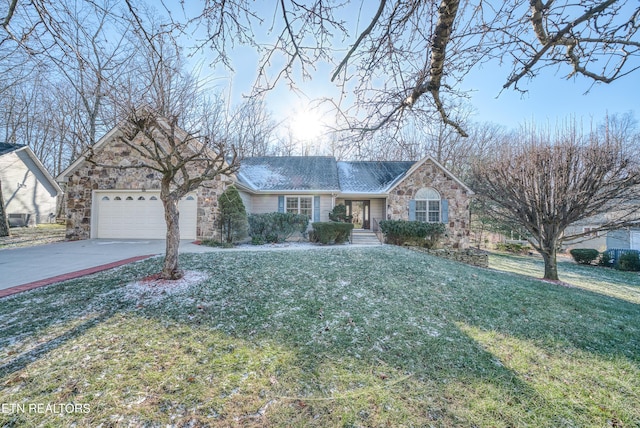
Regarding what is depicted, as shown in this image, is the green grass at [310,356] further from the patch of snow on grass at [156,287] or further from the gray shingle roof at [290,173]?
the gray shingle roof at [290,173]

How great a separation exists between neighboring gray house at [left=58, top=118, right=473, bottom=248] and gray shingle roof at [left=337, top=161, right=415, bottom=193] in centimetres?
6

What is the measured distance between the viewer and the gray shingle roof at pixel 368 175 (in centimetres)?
1508

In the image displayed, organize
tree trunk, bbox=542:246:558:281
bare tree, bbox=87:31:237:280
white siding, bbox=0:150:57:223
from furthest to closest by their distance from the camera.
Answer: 1. white siding, bbox=0:150:57:223
2. tree trunk, bbox=542:246:558:281
3. bare tree, bbox=87:31:237:280

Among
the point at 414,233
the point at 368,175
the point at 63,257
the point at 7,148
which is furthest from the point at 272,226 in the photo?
the point at 7,148

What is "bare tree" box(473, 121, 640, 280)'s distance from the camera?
26.0ft

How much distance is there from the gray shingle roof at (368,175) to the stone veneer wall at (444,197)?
2.91 feet

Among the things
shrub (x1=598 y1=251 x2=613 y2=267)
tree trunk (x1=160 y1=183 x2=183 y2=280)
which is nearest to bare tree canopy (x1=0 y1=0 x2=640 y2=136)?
tree trunk (x1=160 y1=183 x2=183 y2=280)

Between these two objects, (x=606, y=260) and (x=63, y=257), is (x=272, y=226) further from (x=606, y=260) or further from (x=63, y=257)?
(x=606, y=260)

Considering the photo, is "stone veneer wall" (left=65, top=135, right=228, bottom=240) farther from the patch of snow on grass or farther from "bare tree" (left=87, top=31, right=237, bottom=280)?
the patch of snow on grass

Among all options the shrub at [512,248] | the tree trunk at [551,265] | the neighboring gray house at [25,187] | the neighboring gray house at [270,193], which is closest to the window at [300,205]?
the neighboring gray house at [270,193]

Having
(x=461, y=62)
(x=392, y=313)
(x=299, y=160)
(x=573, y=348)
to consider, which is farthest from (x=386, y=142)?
(x=299, y=160)

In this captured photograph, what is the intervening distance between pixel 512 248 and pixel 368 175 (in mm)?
13792

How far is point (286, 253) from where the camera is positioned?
8555mm

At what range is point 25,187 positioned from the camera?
58.0ft
